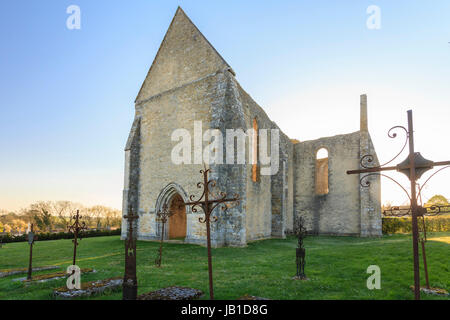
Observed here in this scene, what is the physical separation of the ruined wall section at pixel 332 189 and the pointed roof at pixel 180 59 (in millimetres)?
12162

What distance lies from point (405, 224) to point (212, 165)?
1895 centimetres

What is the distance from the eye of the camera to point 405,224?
23.7 m

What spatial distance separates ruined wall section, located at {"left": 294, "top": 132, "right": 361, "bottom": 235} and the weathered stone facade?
0.08m

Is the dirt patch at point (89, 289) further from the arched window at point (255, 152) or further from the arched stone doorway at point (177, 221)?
the arched stone doorway at point (177, 221)

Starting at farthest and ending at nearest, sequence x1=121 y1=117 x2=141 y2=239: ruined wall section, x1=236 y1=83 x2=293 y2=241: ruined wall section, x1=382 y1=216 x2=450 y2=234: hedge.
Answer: x1=382 y1=216 x2=450 y2=234: hedge < x1=121 y1=117 x2=141 y2=239: ruined wall section < x1=236 y1=83 x2=293 y2=241: ruined wall section

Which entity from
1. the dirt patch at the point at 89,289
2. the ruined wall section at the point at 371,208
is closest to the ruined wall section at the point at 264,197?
the ruined wall section at the point at 371,208

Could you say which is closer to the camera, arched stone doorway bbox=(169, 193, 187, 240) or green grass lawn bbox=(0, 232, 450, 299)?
green grass lawn bbox=(0, 232, 450, 299)

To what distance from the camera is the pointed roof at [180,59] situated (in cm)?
1664

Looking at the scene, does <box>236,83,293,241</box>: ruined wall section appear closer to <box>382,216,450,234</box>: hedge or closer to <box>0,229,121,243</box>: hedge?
<box>382,216,450,234</box>: hedge

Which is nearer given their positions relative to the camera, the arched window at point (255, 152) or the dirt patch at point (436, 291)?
the dirt patch at point (436, 291)

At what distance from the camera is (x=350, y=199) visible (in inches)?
848

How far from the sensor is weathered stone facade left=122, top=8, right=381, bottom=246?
1528cm

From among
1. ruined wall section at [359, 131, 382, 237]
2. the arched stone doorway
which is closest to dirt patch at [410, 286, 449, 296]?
ruined wall section at [359, 131, 382, 237]
